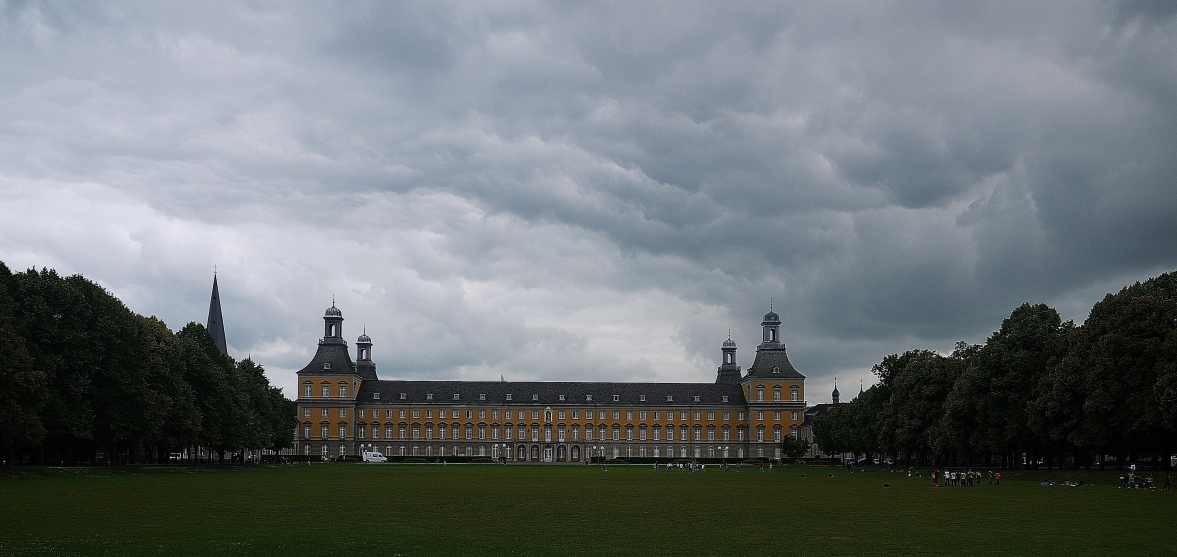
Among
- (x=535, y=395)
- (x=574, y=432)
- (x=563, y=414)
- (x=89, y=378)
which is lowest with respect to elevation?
(x=574, y=432)

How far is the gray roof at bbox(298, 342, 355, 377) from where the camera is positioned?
15300cm

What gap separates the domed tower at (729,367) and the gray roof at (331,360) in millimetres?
61560

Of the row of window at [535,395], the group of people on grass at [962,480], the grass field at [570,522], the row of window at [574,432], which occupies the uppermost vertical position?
the row of window at [535,395]

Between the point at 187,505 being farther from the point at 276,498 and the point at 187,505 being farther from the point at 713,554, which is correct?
the point at 713,554

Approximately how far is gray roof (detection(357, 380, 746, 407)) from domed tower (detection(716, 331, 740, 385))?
44.8ft

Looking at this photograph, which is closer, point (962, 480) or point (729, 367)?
point (962, 480)

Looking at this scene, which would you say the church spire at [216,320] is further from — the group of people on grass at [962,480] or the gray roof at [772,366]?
the group of people on grass at [962,480]

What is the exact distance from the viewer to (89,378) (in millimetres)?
60062

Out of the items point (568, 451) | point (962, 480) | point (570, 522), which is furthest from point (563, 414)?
point (570, 522)

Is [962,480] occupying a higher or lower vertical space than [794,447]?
higher

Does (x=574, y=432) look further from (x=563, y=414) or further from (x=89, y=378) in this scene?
(x=89, y=378)

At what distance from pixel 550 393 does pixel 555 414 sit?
3.35 m

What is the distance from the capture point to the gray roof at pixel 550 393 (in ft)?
516

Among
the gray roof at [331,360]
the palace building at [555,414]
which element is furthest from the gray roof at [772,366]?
the gray roof at [331,360]
